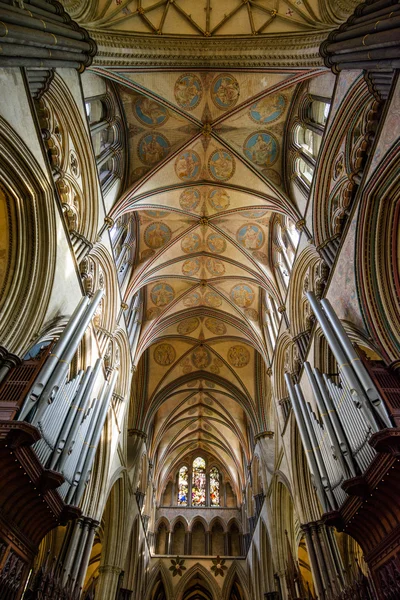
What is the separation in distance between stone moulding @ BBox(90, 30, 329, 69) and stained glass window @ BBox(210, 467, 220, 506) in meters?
24.0

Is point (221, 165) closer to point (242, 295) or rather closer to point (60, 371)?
point (242, 295)

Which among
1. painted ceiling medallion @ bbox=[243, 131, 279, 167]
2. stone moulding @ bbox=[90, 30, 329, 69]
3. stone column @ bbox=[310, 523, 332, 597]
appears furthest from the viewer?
painted ceiling medallion @ bbox=[243, 131, 279, 167]

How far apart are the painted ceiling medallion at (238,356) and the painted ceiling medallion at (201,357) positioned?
114cm

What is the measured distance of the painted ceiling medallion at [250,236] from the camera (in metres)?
15.3

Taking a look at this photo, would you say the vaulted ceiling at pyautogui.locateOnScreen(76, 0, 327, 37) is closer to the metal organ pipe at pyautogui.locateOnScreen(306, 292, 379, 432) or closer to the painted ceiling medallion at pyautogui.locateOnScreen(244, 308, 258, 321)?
the metal organ pipe at pyautogui.locateOnScreen(306, 292, 379, 432)

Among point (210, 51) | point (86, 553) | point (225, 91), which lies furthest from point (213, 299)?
point (86, 553)

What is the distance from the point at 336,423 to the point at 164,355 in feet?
44.1

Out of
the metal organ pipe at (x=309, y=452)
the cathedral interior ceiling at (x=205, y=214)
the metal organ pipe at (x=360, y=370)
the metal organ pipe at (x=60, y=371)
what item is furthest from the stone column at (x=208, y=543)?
the metal organ pipe at (x=360, y=370)

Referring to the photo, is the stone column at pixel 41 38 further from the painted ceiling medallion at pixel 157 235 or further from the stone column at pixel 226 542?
the stone column at pixel 226 542

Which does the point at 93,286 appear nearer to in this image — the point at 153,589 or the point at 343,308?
the point at 343,308

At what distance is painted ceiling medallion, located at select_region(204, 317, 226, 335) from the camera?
63.8 feet

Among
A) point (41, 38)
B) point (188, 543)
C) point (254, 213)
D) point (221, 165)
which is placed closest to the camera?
point (41, 38)

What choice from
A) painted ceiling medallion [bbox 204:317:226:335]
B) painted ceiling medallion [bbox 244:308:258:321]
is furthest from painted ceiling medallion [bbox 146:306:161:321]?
painted ceiling medallion [bbox 244:308:258:321]

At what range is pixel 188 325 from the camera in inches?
773
